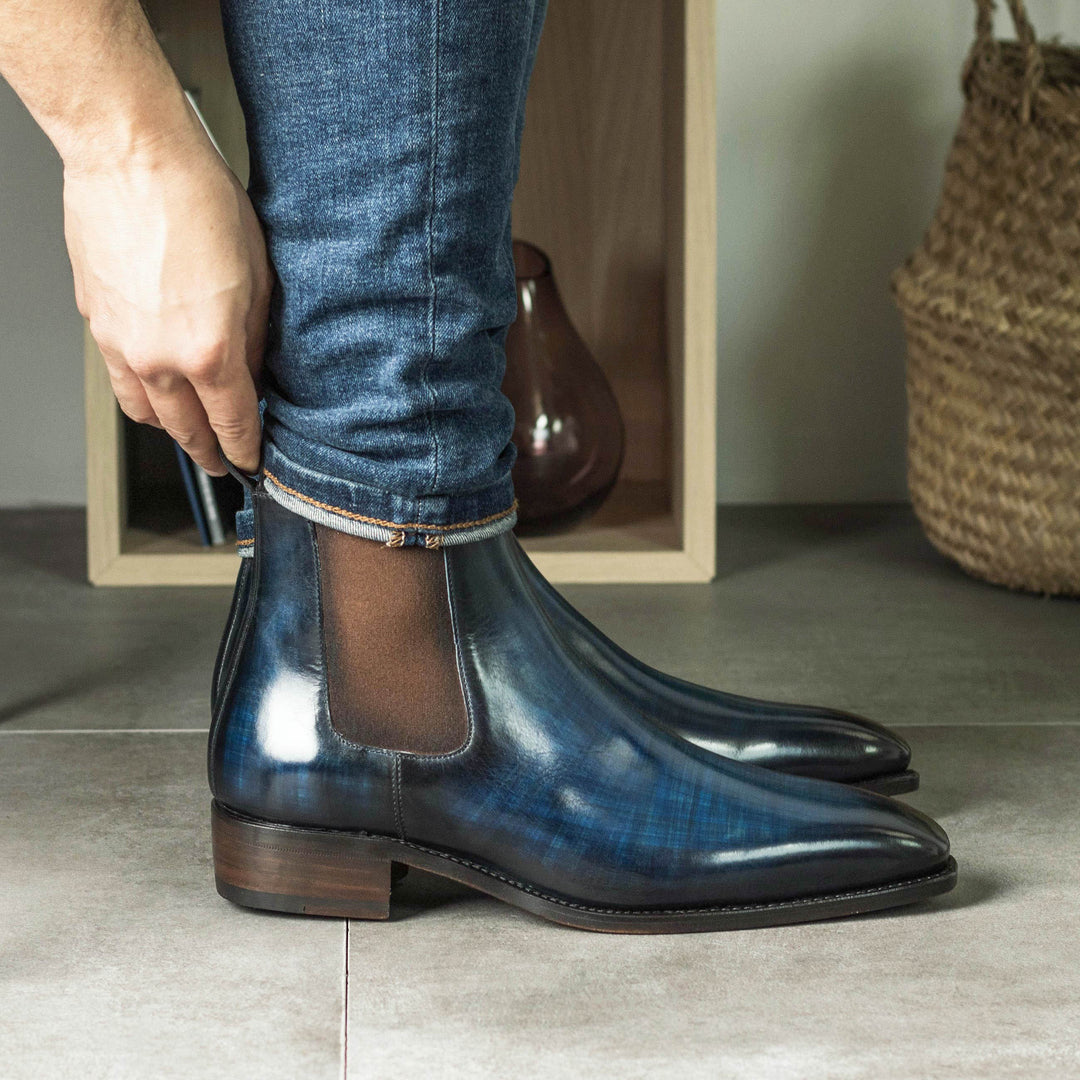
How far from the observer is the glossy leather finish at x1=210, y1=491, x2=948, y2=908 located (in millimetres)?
625

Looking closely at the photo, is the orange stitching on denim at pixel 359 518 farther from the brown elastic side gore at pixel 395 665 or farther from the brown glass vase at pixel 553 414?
the brown glass vase at pixel 553 414

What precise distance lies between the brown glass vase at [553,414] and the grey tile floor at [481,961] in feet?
1.84

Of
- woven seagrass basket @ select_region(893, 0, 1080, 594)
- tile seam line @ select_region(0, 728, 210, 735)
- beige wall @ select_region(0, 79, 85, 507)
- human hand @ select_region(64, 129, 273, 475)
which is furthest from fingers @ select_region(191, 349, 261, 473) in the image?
beige wall @ select_region(0, 79, 85, 507)

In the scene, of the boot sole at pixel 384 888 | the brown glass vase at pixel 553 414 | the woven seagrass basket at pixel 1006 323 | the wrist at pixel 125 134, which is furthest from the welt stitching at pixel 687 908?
the brown glass vase at pixel 553 414

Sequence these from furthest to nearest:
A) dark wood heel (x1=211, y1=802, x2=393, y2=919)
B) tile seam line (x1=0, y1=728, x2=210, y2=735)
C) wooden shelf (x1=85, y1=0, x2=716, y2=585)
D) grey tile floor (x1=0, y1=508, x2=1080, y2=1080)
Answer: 1. wooden shelf (x1=85, y1=0, x2=716, y2=585)
2. tile seam line (x1=0, y1=728, x2=210, y2=735)
3. dark wood heel (x1=211, y1=802, x2=393, y2=919)
4. grey tile floor (x1=0, y1=508, x2=1080, y2=1080)

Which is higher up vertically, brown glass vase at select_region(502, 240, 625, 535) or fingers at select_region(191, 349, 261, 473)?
fingers at select_region(191, 349, 261, 473)

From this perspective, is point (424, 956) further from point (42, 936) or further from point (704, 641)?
point (704, 641)

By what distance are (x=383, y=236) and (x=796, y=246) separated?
1.28 meters

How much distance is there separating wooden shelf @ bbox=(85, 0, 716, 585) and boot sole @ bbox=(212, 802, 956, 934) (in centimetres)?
77

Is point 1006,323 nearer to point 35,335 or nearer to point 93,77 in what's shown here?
point 93,77

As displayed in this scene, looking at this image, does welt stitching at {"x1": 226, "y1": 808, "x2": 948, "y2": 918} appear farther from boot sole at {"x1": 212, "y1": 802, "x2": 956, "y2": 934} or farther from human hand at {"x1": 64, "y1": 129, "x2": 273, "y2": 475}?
human hand at {"x1": 64, "y1": 129, "x2": 273, "y2": 475}

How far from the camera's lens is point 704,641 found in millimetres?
1193

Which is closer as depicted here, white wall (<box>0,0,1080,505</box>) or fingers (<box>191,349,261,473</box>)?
fingers (<box>191,349,261,473</box>)

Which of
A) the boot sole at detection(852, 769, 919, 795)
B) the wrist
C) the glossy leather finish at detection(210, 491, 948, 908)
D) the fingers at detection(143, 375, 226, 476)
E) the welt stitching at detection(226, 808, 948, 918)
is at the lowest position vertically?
the boot sole at detection(852, 769, 919, 795)
